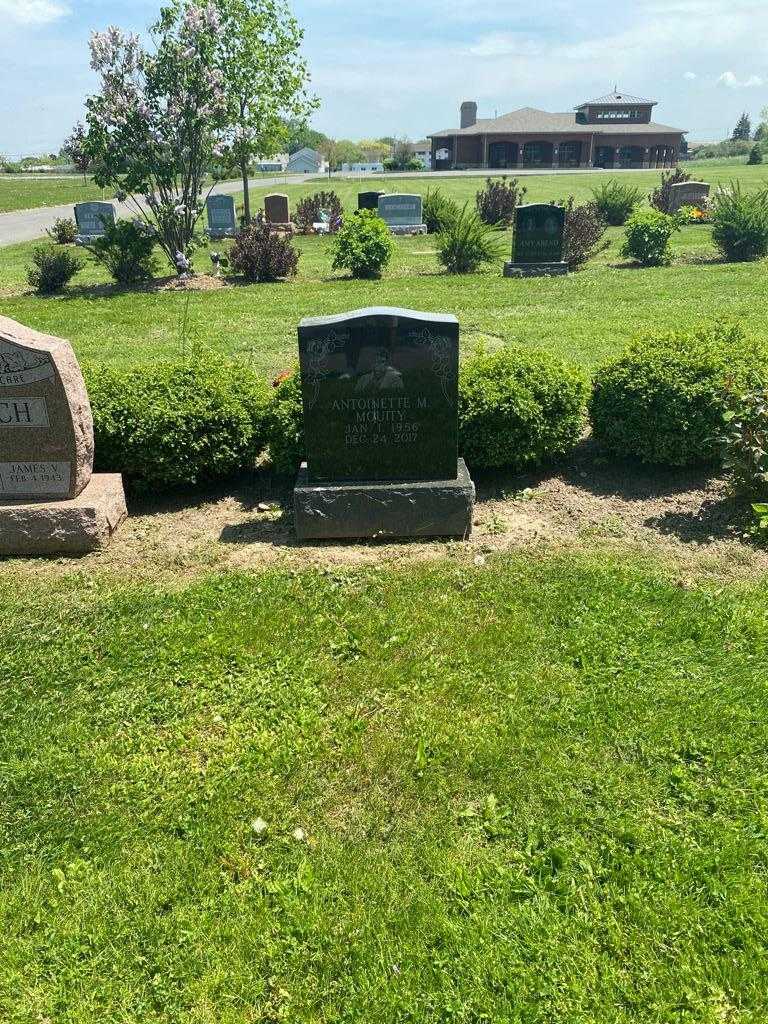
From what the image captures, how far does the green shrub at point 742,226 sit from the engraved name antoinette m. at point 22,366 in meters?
17.3

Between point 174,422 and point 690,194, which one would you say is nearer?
point 174,422

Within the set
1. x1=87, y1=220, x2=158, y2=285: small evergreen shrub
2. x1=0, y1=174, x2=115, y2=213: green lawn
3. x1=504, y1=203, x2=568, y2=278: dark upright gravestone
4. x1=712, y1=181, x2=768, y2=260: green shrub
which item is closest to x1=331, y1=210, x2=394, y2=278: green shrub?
x1=504, y1=203, x2=568, y2=278: dark upright gravestone

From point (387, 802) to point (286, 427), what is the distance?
354 centimetres

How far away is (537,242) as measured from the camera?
17.1m

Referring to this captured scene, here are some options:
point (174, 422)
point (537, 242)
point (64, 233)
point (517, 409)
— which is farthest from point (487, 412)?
point (64, 233)

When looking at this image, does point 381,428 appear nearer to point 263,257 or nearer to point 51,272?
point 263,257

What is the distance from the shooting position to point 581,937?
9.57 ft

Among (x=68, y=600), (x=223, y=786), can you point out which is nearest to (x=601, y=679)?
(x=223, y=786)

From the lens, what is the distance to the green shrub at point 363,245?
16688 millimetres

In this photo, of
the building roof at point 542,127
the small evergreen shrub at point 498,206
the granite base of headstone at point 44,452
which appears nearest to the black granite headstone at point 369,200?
the small evergreen shrub at point 498,206

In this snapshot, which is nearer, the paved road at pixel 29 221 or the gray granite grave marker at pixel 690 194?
the paved road at pixel 29 221

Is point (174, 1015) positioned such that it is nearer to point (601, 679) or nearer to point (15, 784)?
point (15, 784)

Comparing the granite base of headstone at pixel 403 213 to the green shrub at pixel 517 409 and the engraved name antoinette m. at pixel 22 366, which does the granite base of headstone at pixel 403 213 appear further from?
the engraved name antoinette m. at pixel 22 366

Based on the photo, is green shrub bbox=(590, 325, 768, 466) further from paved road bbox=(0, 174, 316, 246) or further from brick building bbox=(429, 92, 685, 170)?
brick building bbox=(429, 92, 685, 170)
